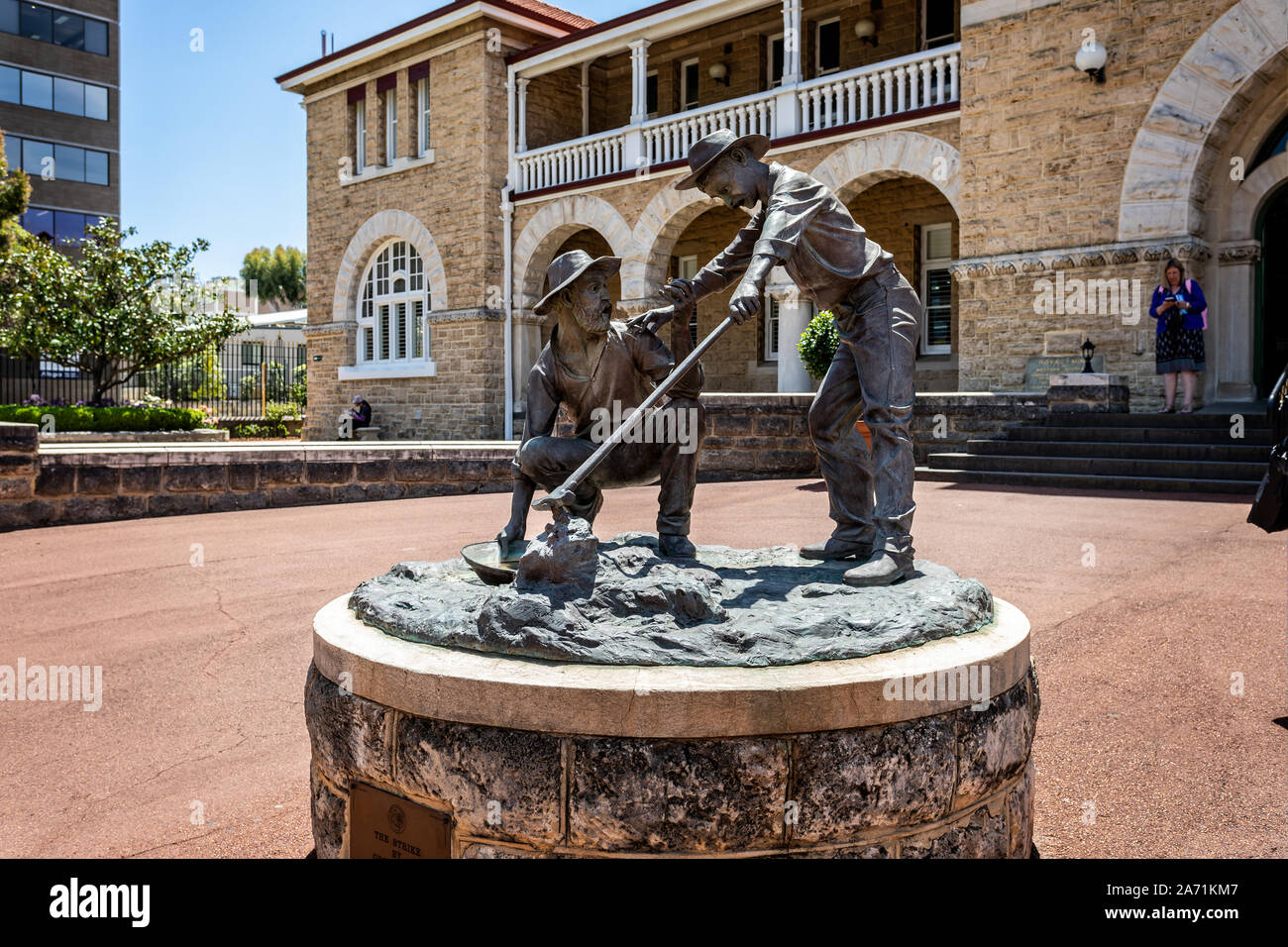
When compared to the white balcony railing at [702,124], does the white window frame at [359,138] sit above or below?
above

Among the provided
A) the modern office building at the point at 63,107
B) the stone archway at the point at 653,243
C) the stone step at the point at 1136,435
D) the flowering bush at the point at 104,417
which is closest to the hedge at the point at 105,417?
the flowering bush at the point at 104,417

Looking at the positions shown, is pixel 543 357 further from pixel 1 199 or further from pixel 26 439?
pixel 1 199

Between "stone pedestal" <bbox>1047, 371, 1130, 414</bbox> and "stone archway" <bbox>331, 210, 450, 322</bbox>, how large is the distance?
1324 centimetres

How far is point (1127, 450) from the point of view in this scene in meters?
10.4

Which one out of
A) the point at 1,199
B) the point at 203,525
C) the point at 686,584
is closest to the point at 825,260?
the point at 686,584

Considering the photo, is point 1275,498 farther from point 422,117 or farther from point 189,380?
point 189,380

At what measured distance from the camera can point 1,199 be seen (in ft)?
74.5

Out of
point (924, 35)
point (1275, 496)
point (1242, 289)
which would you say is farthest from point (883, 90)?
point (1275, 496)

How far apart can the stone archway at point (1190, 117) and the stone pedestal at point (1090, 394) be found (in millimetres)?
2216

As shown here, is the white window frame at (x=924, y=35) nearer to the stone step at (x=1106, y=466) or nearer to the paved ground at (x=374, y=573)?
the stone step at (x=1106, y=466)

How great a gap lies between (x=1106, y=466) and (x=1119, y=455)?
42 centimetres

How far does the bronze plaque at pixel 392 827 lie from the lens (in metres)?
2.55

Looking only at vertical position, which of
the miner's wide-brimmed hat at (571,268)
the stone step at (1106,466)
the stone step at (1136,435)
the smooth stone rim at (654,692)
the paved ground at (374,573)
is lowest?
the paved ground at (374,573)

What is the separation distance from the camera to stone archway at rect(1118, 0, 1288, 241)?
11.9 m
